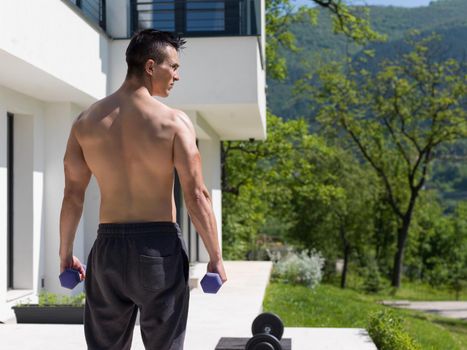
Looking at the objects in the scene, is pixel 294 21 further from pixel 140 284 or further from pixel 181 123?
pixel 140 284

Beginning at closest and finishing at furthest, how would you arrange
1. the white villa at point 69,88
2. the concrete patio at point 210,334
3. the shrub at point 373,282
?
the concrete patio at point 210,334, the white villa at point 69,88, the shrub at point 373,282

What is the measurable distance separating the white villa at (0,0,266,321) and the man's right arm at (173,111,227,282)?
4.31m

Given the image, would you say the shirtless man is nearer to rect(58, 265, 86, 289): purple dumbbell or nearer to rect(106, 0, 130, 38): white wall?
rect(58, 265, 86, 289): purple dumbbell

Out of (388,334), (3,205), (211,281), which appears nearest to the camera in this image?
(211,281)

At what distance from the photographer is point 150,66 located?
121 inches

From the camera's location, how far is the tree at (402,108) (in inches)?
1038

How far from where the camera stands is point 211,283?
294cm

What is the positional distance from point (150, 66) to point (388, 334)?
14.2 ft

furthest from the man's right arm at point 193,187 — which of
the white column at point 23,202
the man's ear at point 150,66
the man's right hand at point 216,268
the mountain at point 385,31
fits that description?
the mountain at point 385,31

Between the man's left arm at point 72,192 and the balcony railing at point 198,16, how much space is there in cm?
700

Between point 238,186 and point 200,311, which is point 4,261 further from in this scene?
point 238,186

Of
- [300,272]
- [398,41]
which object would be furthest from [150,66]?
[398,41]

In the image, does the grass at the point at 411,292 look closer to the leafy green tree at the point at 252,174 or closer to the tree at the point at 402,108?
the tree at the point at 402,108

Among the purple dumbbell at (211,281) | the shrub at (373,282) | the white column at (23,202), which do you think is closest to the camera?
the purple dumbbell at (211,281)
